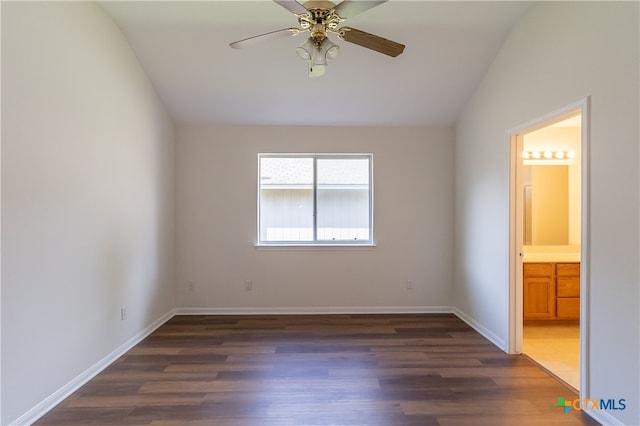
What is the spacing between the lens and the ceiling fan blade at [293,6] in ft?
6.02

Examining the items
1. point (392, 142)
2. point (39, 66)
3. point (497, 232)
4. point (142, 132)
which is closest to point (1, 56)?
point (39, 66)

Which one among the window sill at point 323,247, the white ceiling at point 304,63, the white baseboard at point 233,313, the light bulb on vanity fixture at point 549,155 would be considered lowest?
the white baseboard at point 233,313

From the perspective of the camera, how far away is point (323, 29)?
6.42 feet

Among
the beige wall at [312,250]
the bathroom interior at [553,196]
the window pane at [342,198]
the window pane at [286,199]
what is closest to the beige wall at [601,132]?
the beige wall at [312,250]

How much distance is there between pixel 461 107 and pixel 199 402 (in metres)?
4.18

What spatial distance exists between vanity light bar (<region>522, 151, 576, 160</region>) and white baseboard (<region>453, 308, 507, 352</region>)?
7.46 feet

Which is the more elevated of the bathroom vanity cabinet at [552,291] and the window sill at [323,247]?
the window sill at [323,247]

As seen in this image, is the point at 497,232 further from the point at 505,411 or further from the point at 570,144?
the point at 570,144


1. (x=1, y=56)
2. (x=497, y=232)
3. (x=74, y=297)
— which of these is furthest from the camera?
(x=497, y=232)

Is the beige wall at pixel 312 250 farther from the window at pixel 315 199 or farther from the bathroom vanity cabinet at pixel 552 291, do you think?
the bathroom vanity cabinet at pixel 552 291

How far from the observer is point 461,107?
13.4 feet

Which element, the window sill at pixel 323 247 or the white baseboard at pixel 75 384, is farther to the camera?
the window sill at pixel 323 247

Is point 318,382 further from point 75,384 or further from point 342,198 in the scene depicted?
point 342,198

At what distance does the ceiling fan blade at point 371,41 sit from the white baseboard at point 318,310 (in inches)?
127
